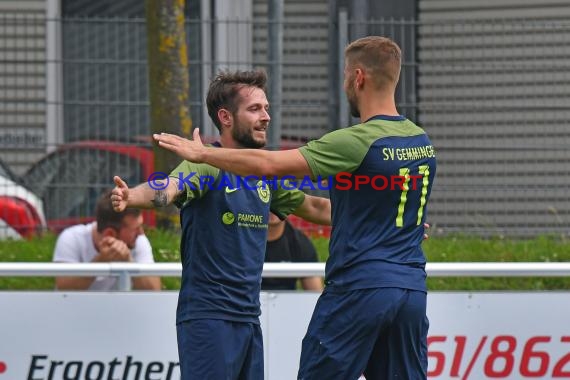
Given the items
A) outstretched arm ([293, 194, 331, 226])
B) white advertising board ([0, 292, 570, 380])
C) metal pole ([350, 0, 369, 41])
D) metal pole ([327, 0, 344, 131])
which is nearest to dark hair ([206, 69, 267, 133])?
outstretched arm ([293, 194, 331, 226])

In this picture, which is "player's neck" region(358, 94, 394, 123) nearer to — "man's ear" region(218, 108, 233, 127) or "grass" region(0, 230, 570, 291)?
"man's ear" region(218, 108, 233, 127)

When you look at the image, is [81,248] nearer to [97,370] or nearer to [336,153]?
→ [97,370]

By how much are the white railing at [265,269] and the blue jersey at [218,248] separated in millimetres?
991

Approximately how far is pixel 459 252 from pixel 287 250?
2.23 m

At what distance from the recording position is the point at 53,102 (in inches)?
429

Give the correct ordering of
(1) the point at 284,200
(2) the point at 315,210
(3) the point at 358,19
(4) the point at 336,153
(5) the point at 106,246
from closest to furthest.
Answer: (4) the point at 336,153
(1) the point at 284,200
(2) the point at 315,210
(5) the point at 106,246
(3) the point at 358,19

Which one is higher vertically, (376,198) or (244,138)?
(244,138)

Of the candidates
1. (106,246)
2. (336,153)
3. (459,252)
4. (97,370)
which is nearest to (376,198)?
(336,153)

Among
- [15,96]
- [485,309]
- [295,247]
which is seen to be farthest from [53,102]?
[485,309]

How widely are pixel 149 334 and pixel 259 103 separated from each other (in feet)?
5.27

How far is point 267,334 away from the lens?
721 centimetres

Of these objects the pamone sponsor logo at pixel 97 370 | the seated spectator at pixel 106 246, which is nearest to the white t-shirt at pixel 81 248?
the seated spectator at pixel 106 246

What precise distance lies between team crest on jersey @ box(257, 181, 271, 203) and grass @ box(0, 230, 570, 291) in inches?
145

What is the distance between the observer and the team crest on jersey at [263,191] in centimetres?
623
